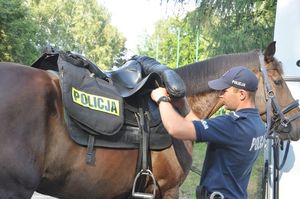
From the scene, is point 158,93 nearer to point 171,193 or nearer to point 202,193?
point 202,193

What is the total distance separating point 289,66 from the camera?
490 centimetres

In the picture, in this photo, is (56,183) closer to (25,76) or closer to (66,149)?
(66,149)

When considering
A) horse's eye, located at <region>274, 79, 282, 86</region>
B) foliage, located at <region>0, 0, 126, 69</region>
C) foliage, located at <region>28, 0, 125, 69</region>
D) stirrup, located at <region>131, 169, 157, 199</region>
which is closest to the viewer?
stirrup, located at <region>131, 169, 157, 199</region>

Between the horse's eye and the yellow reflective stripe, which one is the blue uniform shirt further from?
the horse's eye

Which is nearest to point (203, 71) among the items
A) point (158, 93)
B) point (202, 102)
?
point (202, 102)

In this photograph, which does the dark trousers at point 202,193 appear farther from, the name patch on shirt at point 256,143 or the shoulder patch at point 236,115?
the shoulder patch at point 236,115

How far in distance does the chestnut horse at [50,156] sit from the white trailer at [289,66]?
5.76ft

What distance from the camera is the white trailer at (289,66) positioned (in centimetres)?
482

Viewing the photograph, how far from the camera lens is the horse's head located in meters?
4.01

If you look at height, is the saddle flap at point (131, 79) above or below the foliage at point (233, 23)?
below

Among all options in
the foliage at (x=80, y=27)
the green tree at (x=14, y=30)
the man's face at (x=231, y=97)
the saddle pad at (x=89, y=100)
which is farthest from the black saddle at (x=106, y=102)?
the foliage at (x=80, y=27)

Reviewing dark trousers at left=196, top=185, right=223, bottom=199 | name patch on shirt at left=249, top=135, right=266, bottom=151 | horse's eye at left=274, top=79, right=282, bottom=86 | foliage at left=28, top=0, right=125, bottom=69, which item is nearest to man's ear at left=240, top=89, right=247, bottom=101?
name patch on shirt at left=249, top=135, right=266, bottom=151

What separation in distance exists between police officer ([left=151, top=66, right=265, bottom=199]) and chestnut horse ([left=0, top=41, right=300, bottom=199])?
0.54 m

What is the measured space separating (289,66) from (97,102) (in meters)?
2.65
